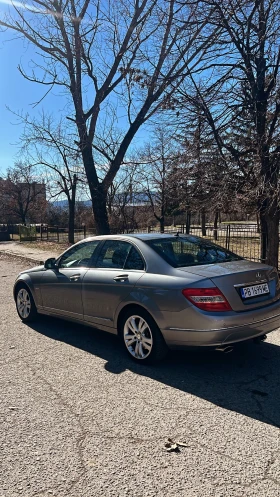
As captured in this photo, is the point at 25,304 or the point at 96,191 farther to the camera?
the point at 96,191

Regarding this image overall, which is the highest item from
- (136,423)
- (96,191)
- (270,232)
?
(96,191)

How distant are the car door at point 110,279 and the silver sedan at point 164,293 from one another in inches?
0.5

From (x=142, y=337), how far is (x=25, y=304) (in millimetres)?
2756

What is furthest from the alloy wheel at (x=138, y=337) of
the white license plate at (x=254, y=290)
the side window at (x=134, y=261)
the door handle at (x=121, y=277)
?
the white license plate at (x=254, y=290)

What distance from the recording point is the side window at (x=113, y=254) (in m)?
4.79

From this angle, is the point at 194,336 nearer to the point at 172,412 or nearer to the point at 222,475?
the point at 172,412

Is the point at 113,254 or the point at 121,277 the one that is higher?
the point at 113,254

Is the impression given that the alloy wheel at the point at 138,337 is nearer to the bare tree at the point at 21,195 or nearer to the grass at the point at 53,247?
the grass at the point at 53,247

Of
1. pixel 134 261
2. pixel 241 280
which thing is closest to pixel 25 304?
pixel 134 261

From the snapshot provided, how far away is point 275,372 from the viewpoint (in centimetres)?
405

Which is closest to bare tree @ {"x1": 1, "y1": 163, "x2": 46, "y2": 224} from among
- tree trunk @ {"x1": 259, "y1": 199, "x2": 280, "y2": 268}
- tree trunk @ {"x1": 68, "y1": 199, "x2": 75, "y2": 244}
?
tree trunk @ {"x1": 68, "y1": 199, "x2": 75, "y2": 244}

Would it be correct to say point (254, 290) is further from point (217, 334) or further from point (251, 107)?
point (251, 107)

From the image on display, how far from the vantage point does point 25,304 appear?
20.5ft

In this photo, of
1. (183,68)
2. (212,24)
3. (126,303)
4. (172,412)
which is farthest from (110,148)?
(172,412)
